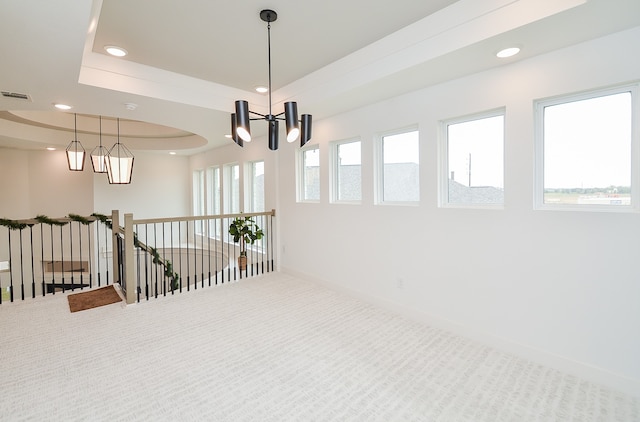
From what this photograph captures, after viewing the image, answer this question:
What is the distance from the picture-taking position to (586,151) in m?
2.48

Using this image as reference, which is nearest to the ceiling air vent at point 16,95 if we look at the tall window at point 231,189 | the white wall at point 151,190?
the tall window at point 231,189

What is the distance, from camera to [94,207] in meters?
7.54

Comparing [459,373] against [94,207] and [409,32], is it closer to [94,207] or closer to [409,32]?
[409,32]

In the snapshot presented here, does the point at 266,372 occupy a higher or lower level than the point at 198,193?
lower

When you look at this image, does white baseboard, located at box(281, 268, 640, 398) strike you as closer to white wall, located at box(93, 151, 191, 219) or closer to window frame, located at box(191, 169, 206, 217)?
window frame, located at box(191, 169, 206, 217)

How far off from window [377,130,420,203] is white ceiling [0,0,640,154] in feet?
1.84

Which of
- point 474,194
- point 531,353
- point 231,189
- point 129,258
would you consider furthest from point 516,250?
point 231,189

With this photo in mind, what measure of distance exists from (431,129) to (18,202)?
28.8ft

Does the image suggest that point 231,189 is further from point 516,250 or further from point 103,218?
point 516,250

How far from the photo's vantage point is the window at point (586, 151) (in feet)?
7.56

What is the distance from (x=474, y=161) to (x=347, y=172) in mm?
1749

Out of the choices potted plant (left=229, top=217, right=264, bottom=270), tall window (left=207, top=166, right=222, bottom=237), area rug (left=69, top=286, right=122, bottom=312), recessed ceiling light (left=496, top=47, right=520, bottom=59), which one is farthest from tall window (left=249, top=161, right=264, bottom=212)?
recessed ceiling light (left=496, top=47, right=520, bottom=59)

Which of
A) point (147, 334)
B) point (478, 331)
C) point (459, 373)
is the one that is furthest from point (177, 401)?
point (478, 331)

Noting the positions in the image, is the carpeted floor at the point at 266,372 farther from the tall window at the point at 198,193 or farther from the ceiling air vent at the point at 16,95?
the tall window at the point at 198,193
